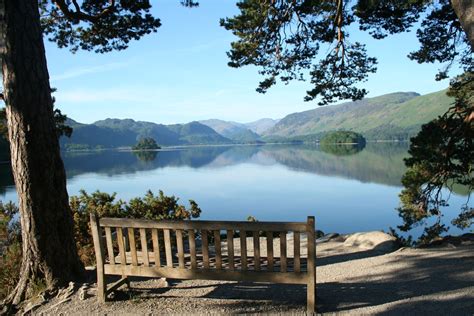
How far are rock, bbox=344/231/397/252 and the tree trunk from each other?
6.68 meters

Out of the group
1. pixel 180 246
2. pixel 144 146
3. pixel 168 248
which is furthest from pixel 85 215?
pixel 144 146

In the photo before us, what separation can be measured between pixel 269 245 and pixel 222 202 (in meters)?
29.9

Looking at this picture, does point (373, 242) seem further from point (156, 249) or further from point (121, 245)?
point (121, 245)

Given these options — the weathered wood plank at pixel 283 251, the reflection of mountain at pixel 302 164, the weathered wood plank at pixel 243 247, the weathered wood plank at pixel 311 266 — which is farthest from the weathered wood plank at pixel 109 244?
the reflection of mountain at pixel 302 164

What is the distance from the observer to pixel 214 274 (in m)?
4.31

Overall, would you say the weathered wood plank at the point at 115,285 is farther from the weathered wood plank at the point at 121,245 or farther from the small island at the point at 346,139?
the small island at the point at 346,139

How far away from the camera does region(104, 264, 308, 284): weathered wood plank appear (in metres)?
4.12

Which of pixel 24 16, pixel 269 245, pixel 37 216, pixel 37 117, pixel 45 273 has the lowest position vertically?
pixel 45 273

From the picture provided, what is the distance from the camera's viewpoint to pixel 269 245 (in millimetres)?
4051

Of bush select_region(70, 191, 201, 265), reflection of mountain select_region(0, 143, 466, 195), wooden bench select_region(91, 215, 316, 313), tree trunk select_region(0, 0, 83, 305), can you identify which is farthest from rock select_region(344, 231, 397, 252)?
reflection of mountain select_region(0, 143, 466, 195)

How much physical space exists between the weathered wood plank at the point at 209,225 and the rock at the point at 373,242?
5382 millimetres

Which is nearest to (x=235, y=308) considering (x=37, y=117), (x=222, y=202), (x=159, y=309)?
(x=159, y=309)

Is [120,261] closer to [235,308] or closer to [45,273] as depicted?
[45,273]

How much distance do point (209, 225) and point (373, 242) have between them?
20.4 feet
